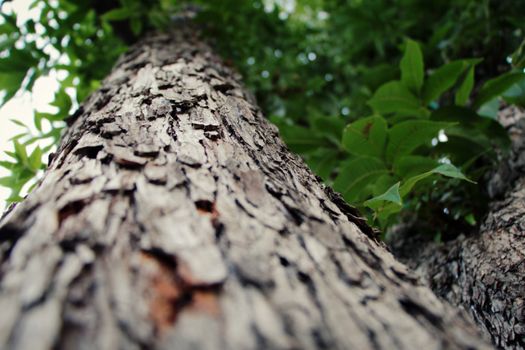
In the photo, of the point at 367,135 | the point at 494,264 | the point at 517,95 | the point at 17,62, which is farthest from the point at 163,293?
the point at 17,62

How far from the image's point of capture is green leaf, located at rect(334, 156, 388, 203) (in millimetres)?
1271

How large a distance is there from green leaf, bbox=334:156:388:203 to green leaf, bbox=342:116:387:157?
32 mm

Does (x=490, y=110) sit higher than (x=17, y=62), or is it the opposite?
(x=490, y=110)

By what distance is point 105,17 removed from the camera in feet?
5.93

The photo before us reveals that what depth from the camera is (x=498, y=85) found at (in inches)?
58.7

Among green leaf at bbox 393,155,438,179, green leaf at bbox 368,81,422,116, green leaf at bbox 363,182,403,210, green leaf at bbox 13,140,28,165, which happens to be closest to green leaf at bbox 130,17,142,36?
green leaf at bbox 13,140,28,165

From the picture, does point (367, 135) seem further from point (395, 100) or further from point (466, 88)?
point (466, 88)

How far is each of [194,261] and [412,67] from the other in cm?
136

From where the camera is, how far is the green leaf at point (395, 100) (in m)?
1.55

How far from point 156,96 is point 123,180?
433 mm

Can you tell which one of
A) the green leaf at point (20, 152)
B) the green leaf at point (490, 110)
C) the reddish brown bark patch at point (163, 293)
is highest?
the green leaf at point (490, 110)

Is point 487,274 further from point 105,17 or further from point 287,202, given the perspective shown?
point 105,17

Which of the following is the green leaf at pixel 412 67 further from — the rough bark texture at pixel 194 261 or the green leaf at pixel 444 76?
the rough bark texture at pixel 194 261

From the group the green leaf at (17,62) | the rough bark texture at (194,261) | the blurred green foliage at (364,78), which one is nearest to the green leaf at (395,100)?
the blurred green foliage at (364,78)
